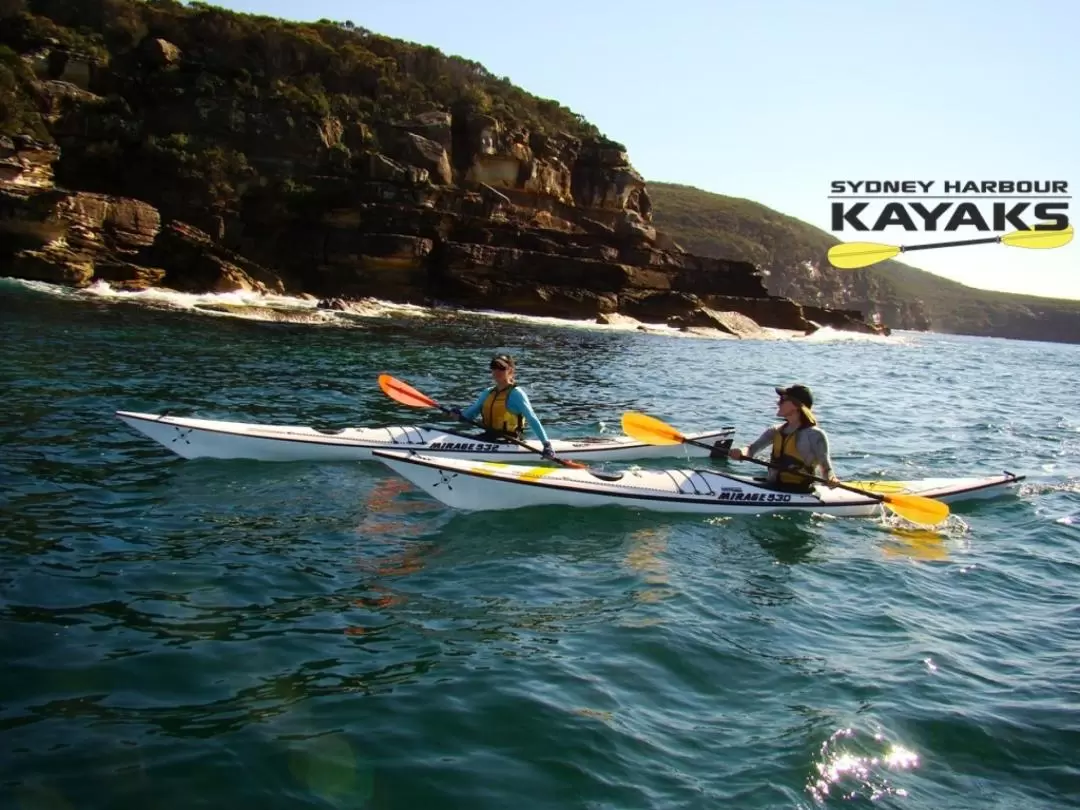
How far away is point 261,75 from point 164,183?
1123cm

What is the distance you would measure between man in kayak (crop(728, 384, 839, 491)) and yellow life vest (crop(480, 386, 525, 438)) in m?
2.77

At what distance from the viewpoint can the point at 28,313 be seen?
20875 mm

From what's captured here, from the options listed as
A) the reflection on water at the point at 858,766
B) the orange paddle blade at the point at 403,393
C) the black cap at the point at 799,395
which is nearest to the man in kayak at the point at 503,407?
the orange paddle blade at the point at 403,393

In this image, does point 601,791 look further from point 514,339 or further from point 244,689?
point 514,339

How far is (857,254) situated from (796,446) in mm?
3299

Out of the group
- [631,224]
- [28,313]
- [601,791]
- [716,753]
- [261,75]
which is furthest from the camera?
[631,224]

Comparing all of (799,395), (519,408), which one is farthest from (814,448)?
(519,408)

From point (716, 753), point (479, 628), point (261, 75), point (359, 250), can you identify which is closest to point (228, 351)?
point (479, 628)

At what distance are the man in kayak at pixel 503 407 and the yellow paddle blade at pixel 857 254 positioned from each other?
4.44 meters

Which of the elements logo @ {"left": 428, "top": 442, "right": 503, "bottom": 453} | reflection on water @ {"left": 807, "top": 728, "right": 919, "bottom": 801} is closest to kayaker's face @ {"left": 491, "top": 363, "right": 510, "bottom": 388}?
logo @ {"left": 428, "top": 442, "right": 503, "bottom": 453}

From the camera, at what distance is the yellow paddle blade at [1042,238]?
404 inches

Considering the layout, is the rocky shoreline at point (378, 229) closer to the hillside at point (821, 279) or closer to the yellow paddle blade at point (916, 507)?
the yellow paddle blade at point (916, 507)

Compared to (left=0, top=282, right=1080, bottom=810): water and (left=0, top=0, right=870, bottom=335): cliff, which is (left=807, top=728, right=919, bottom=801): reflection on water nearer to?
(left=0, top=282, right=1080, bottom=810): water

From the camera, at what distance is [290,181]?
41406 millimetres
